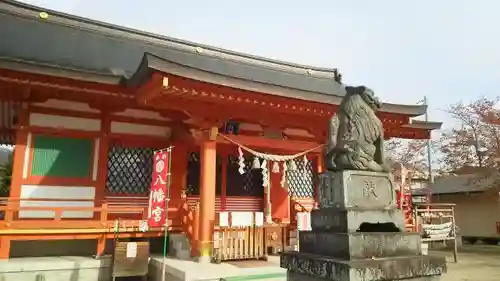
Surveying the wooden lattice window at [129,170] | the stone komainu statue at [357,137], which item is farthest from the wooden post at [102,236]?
the stone komainu statue at [357,137]

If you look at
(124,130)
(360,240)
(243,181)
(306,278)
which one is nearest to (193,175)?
(243,181)

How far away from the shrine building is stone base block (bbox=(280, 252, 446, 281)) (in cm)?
414

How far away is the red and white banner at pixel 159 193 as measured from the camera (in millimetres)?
7273

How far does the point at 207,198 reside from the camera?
8.27 m

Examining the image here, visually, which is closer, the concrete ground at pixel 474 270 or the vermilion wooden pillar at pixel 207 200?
the vermilion wooden pillar at pixel 207 200

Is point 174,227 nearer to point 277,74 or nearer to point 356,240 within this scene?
point 356,240

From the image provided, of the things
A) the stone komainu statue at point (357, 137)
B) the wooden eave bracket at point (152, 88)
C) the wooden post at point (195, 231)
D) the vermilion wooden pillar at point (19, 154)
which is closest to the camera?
the stone komainu statue at point (357, 137)

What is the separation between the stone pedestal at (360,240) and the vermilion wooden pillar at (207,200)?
348 centimetres

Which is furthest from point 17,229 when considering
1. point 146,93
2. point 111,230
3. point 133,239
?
point 146,93

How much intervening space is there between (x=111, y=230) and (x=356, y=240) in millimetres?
6144

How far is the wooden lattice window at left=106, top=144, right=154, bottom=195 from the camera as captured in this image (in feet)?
31.5

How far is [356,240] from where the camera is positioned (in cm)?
406

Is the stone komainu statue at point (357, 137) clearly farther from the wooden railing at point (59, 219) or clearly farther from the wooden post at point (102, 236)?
the wooden post at point (102, 236)

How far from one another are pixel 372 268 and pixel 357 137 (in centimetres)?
158
